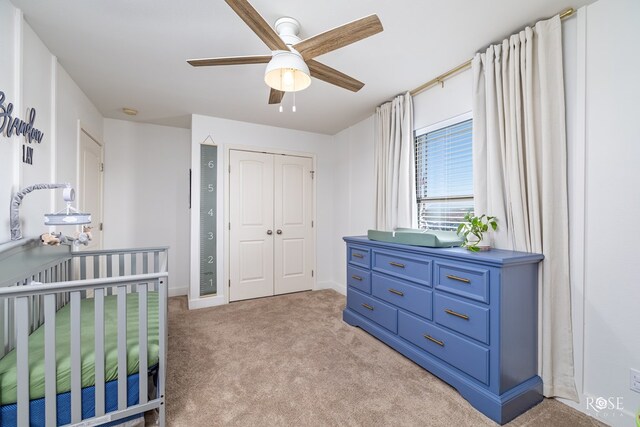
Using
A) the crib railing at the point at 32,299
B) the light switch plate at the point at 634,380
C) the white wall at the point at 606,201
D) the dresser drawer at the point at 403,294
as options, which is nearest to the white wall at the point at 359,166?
the white wall at the point at 606,201

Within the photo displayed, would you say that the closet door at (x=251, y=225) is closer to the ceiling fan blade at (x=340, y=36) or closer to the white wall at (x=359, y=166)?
the white wall at (x=359, y=166)

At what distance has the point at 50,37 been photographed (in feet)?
6.11

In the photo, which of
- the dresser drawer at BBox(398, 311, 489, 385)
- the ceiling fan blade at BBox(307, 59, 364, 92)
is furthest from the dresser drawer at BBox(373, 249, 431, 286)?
the ceiling fan blade at BBox(307, 59, 364, 92)

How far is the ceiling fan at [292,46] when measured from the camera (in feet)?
4.24

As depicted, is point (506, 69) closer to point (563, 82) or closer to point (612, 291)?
point (563, 82)

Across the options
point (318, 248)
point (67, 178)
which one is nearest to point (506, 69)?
point (318, 248)

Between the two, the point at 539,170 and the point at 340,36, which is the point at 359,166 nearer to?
the point at 539,170

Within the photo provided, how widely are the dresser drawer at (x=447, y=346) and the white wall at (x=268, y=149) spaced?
2.06 meters

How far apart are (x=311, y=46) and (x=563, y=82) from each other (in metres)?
1.52

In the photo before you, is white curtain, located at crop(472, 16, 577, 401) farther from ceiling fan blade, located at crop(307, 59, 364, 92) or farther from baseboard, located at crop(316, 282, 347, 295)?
baseboard, located at crop(316, 282, 347, 295)

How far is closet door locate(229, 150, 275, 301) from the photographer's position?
3.52m

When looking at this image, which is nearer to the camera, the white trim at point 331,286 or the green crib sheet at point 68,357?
the green crib sheet at point 68,357

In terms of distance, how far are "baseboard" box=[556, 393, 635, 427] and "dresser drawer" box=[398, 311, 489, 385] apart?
54 centimetres

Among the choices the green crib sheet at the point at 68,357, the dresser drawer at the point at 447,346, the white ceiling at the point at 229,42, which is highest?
the white ceiling at the point at 229,42
